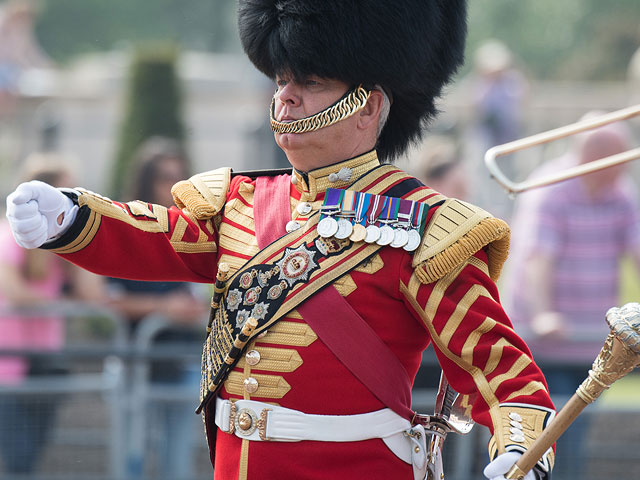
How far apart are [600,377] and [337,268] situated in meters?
0.72

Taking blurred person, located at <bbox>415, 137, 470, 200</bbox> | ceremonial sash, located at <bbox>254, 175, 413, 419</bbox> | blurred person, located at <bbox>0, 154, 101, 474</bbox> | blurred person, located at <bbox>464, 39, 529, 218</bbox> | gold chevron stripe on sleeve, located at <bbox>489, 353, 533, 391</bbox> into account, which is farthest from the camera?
blurred person, located at <bbox>464, 39, 529, 218</bbox>

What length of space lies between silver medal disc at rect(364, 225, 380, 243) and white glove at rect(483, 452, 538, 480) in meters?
0.64

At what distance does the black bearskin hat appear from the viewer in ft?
9.49

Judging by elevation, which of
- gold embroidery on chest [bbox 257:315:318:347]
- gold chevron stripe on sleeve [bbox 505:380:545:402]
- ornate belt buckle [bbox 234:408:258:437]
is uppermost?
gold embroidery on chest [bbox 257:315:318:347]

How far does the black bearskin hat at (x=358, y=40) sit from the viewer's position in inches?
114

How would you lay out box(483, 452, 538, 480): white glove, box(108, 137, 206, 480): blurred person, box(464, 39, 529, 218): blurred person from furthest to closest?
box(464, 39, 529, 218): blurred person → box(108, 137, 206, 480): blurred person → box(483, 452, 538, 480): white glove

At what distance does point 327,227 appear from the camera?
9.52 ft

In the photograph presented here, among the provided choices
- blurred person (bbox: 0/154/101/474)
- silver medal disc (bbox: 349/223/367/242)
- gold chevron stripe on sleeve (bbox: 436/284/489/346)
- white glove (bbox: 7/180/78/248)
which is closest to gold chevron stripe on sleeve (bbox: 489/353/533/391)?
gold chevron stripe on sleeve (bbox: 436/284/489/346)

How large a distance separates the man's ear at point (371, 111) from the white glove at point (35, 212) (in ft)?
2.68

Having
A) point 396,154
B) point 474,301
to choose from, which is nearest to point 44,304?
point 396,154

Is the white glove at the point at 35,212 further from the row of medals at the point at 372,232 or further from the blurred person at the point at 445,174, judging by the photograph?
the blurred person at the point at 445,174

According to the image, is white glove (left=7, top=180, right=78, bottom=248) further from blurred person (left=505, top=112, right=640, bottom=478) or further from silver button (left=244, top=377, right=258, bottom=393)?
blurred person (left=505, top=112, right=640, bottom=478)

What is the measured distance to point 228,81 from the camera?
58.6 feet

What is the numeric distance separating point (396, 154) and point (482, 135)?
967cm
